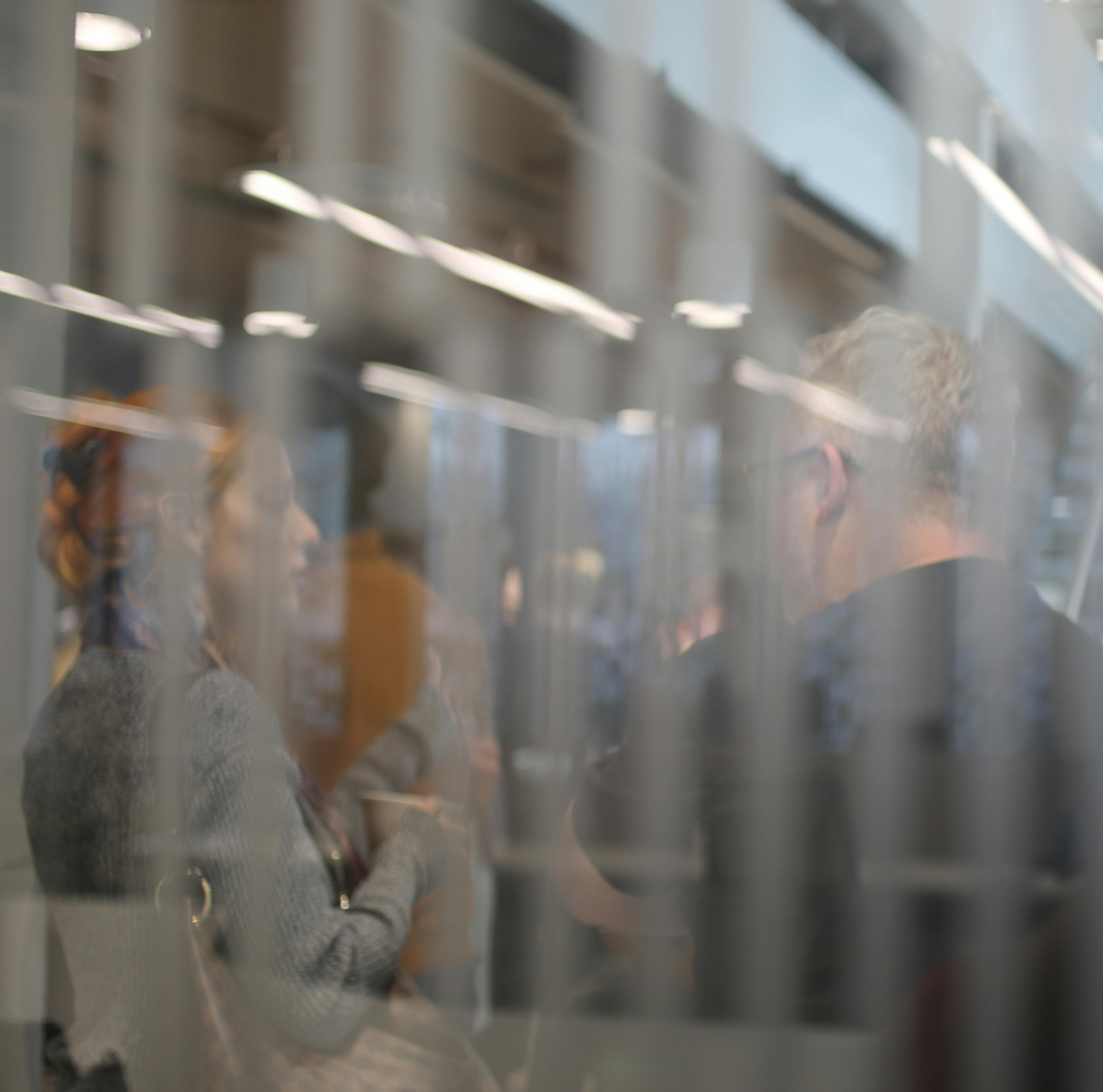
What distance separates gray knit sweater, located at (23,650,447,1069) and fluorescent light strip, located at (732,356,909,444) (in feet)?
2.00

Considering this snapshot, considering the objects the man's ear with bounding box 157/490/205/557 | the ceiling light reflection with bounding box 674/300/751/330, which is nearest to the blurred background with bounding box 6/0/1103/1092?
the ceiling light reflection with bounding box 674/300/751/330

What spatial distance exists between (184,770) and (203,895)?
0.15m

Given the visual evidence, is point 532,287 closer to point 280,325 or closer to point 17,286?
point 280,325

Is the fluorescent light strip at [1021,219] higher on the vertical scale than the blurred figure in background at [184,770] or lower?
higher

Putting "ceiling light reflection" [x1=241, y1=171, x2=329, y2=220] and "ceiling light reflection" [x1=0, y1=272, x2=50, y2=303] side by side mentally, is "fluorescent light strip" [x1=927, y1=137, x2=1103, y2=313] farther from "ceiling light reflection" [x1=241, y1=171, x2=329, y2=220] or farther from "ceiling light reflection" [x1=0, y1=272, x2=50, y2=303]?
"ceiling light reflection" [x1=0, y1=272, x2=50, y2=303]

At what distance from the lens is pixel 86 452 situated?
4.14 feet

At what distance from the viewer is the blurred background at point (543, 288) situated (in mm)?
949

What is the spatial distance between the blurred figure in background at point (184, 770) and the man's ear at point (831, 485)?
21.9 inches

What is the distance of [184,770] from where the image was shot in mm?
Result: 1209

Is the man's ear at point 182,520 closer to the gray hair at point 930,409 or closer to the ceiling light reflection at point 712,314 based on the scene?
the ceiling light reflection at point 712,314

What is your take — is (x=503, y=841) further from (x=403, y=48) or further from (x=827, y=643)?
(x=403, y=48)

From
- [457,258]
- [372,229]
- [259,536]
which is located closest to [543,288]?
[457,258]

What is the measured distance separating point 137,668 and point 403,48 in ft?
2.70

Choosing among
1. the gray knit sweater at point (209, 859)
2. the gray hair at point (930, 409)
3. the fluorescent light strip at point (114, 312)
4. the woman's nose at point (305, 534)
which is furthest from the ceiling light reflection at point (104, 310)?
the gray hair at point (930, 409)
